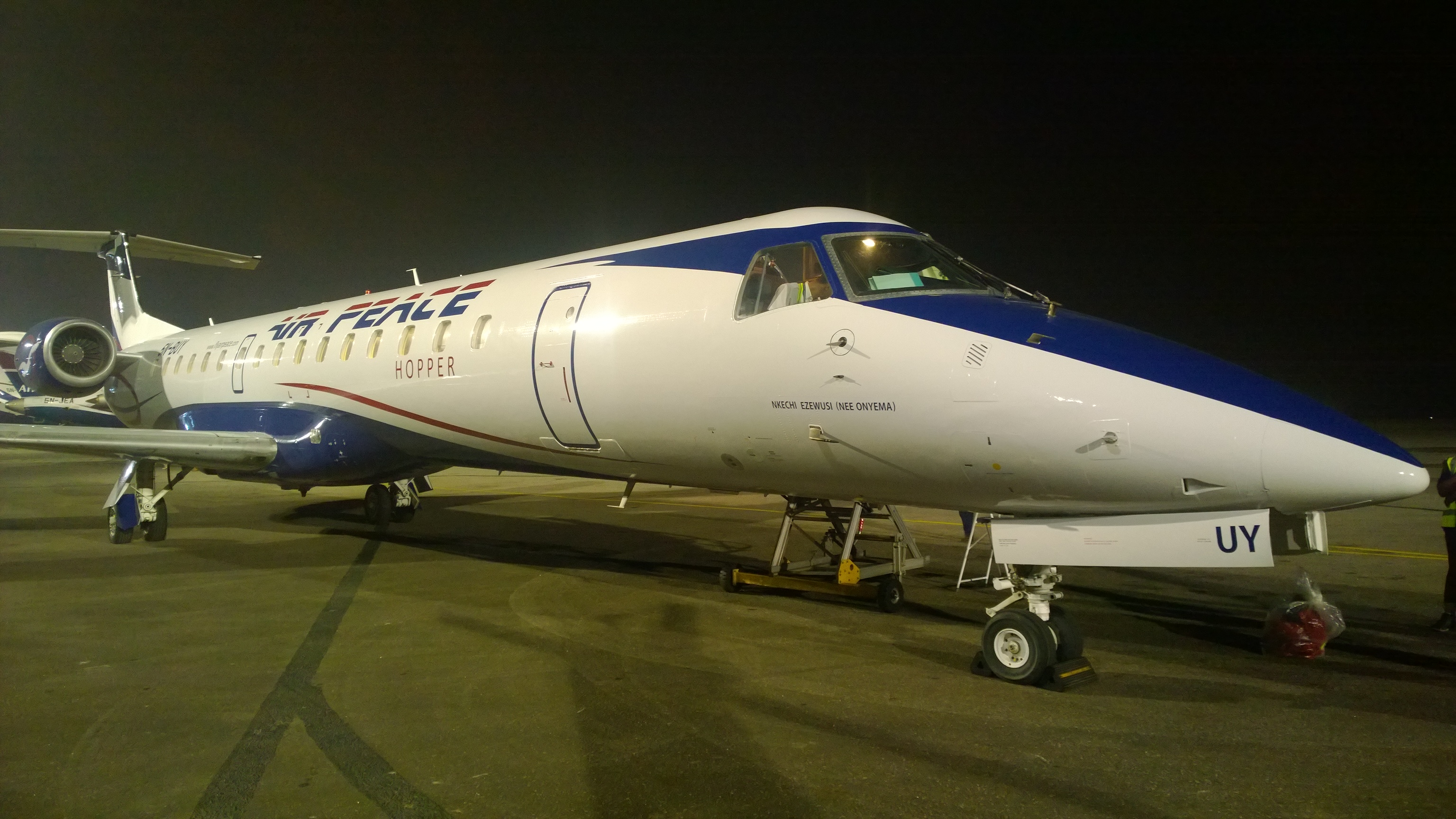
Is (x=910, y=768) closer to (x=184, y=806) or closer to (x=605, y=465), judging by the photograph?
(x=184, y=806)

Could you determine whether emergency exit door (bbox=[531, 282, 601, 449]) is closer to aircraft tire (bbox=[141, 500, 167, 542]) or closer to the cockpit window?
the cockpit window

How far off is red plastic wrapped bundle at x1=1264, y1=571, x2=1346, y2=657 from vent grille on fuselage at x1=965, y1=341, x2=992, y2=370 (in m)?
2.96

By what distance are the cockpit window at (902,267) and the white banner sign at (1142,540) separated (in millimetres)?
1647

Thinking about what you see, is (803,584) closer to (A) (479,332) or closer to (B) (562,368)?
(B) (562,368)

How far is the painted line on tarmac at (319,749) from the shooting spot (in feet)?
12.4

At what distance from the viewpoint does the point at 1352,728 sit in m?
4.55

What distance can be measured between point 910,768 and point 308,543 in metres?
10.1

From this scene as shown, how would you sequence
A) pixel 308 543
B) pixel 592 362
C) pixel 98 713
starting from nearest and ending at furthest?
pixel 98 713 → pixel 592 362 → pixel 308 543

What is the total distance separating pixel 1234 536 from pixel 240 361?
12776mm

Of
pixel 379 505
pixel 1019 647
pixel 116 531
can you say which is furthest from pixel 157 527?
pixel 1019 647

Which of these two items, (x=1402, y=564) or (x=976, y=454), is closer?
(x=976, y=454)

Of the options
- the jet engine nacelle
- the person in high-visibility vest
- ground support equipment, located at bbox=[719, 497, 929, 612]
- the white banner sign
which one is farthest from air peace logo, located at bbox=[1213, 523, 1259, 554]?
the jet engine nacelle

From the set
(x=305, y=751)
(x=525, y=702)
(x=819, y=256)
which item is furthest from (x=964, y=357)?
(x=305, y=751)

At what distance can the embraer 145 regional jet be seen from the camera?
15.0 feet
